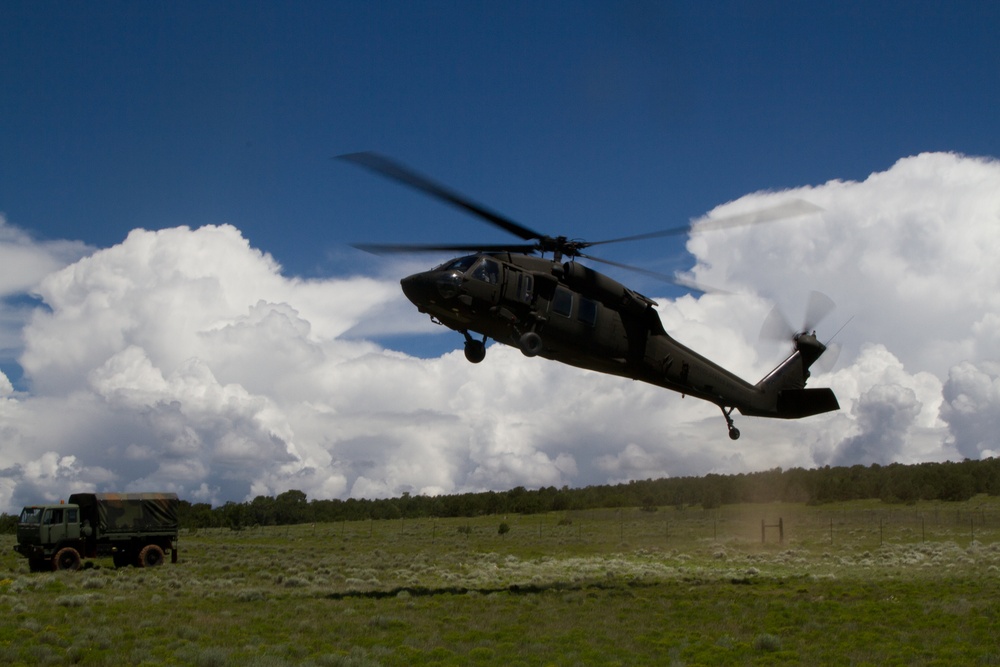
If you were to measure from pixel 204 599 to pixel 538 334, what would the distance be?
1158cm

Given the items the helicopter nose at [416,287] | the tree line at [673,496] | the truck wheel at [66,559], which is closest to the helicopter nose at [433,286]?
the helicopter nose at [416,287]

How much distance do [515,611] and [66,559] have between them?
59.7 ft

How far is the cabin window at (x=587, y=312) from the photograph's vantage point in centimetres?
2002

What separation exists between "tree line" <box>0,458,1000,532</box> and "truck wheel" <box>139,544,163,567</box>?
5324 centimetres

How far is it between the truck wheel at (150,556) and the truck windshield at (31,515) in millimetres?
3809

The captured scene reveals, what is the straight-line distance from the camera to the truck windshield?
2909 centimetres

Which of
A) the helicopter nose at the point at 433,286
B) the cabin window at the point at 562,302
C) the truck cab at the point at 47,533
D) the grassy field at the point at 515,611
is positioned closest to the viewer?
the grassy field at the point at 515,611

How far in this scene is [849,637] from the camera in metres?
16.2

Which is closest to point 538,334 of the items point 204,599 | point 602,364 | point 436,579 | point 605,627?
point 602,364

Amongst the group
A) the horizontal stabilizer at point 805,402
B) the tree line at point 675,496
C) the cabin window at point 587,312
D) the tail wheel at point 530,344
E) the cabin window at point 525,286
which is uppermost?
the cabin window at point 525,286

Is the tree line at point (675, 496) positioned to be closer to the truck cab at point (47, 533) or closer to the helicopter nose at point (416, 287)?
the truck cab at point (47, 533)

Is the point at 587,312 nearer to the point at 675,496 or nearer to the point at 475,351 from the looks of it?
the point at 475,351

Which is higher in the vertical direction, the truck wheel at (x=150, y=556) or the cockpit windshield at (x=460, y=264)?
the cockpit windshield at (x=460, y=264)

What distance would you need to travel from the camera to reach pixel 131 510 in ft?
103
